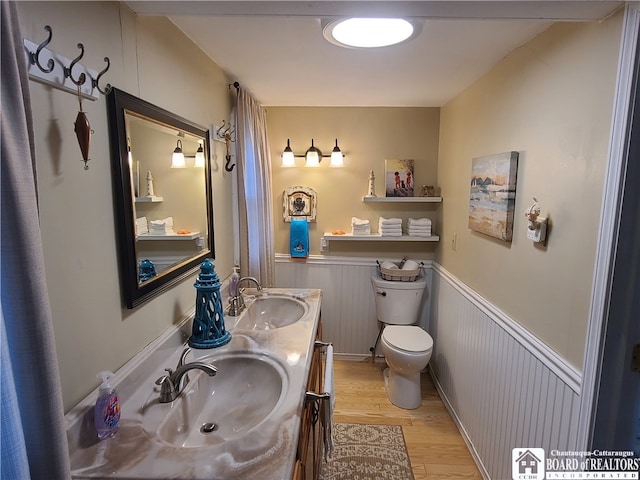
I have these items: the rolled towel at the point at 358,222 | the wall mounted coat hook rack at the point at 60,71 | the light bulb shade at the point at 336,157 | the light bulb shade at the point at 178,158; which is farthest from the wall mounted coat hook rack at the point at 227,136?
the rolled towel at the point at 358,222

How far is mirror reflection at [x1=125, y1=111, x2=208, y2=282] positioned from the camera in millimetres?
1223

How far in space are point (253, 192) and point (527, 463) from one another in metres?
2.14

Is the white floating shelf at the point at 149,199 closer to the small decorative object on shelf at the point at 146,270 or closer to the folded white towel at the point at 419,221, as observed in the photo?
the small decorative object on shelf at the point at 146,270

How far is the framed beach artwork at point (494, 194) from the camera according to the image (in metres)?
1.69

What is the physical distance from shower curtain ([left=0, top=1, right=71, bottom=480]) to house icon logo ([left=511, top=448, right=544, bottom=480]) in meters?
1.70

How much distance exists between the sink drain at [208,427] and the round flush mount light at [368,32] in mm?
1568

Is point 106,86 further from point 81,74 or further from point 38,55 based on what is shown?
point 38,55

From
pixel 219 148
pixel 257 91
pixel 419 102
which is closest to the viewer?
pixel 219 148

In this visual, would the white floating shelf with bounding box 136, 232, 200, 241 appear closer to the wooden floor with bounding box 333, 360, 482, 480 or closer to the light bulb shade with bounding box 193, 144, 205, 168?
the light bulb shade with bounding box 193, 144, 205, 168

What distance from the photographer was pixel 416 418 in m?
2.44

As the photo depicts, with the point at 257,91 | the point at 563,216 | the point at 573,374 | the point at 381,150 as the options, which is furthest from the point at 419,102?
the point at 573,374

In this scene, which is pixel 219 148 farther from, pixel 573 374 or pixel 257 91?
pixel 573 374

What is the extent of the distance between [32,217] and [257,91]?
2150mm

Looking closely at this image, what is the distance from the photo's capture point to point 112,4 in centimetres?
106
